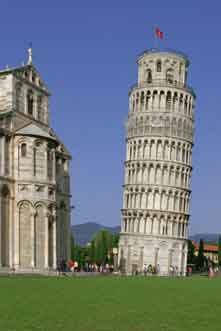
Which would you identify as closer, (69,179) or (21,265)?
(21,265)

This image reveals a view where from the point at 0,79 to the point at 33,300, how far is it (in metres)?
30.9

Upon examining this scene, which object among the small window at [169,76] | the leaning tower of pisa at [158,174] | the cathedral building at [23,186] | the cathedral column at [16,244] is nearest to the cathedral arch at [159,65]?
the leaning tower of pisa at [158,174]

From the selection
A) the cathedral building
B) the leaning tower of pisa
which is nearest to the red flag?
the leaning tower of pisa

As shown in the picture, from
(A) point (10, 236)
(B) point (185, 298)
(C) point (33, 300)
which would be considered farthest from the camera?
(A) point (10, 236)

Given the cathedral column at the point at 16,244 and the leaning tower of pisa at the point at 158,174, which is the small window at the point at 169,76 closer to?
the leaning tower of pisa at the point at 158,174

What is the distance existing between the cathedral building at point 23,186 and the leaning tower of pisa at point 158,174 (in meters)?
26.2

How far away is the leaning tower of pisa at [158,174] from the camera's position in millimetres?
70688

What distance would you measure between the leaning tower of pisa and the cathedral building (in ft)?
85.9

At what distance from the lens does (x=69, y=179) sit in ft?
176

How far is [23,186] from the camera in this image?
4184cm

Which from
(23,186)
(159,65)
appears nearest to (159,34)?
(159,65)

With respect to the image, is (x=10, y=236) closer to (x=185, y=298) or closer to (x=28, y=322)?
(x=185, y=298)

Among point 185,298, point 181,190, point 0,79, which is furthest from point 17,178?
point 181,190

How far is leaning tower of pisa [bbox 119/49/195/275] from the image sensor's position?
232 feet
